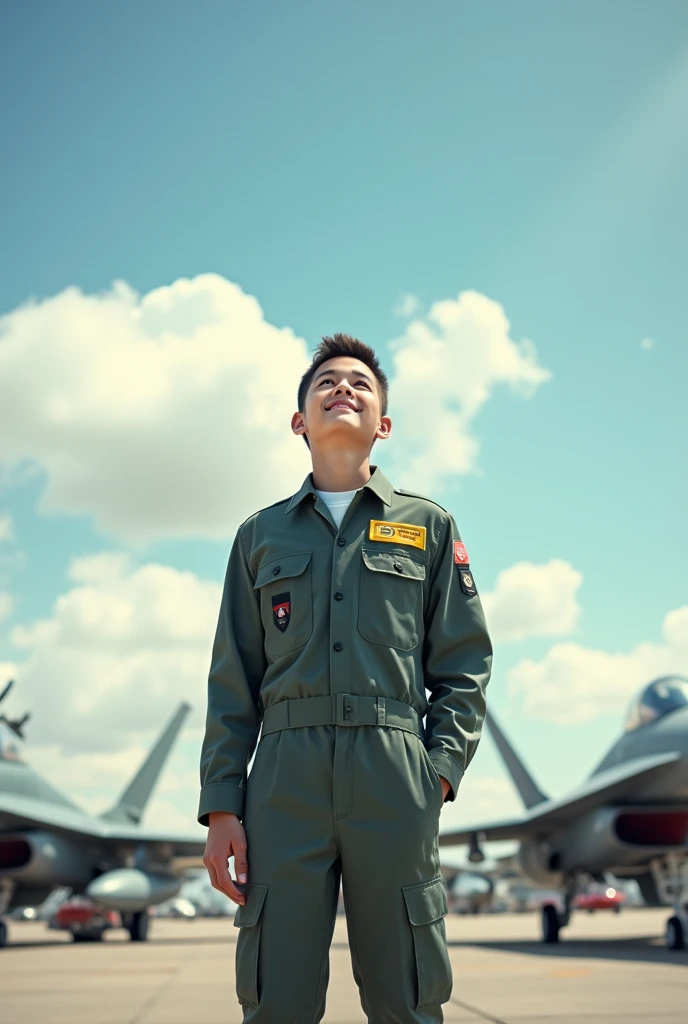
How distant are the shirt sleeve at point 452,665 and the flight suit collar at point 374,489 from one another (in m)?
0.19

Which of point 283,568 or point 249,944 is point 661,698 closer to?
point 283,568

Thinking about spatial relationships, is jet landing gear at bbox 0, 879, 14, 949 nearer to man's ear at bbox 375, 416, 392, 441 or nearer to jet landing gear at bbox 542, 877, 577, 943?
jet landing gear at bbox 542, 877, 577, 943

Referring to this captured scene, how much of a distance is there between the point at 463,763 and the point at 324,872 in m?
0.43

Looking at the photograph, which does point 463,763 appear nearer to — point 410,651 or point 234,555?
point 410,651

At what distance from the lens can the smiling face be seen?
98.9 inches

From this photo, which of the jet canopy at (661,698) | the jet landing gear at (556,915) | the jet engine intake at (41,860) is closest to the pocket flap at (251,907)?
the jet canopy at (661,698)

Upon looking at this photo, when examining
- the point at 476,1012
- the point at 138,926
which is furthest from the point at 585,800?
the point at 138,926

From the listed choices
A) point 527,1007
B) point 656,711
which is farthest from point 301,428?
point 656,711

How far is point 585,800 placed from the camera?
1378 centimetres

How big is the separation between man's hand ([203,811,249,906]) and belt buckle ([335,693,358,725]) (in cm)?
35

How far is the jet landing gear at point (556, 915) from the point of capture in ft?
49.7

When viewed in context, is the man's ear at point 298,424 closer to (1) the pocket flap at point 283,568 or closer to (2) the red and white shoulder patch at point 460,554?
(1) the pocket flap at point 283,568

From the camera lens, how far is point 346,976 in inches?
355

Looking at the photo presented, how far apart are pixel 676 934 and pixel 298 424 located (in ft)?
35.8
